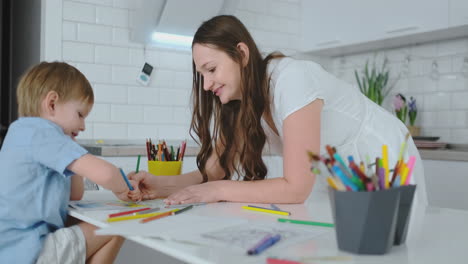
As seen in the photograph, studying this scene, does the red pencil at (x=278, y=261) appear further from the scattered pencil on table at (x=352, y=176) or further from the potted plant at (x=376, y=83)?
the potted plant at (x=376, y=83)

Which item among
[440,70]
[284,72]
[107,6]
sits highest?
[107,6]

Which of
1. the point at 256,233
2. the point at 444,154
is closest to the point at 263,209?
the point at 256,233

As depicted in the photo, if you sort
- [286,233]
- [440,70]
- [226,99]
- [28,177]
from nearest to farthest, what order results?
1. [286,233]
2. [28,177]
3. [226,99]
4. [440,70]

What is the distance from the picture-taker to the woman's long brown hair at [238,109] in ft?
4.69

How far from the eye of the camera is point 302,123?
1.25 meters

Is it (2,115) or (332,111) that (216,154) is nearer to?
(332,111)

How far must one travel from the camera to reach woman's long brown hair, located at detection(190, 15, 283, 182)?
1.43 metres

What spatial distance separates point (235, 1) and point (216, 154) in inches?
71.1

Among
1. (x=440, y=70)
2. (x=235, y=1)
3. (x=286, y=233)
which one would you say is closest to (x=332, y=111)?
(x=286, y=233)

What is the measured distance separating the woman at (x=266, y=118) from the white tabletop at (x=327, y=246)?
0.15 meters

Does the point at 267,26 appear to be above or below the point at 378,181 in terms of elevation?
above

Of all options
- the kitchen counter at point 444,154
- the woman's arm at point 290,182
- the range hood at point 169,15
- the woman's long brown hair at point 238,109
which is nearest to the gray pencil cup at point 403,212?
the woman's arm at point 290,182

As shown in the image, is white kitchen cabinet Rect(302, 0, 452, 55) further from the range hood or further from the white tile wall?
the range hood

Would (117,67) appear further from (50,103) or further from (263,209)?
(263,209)
